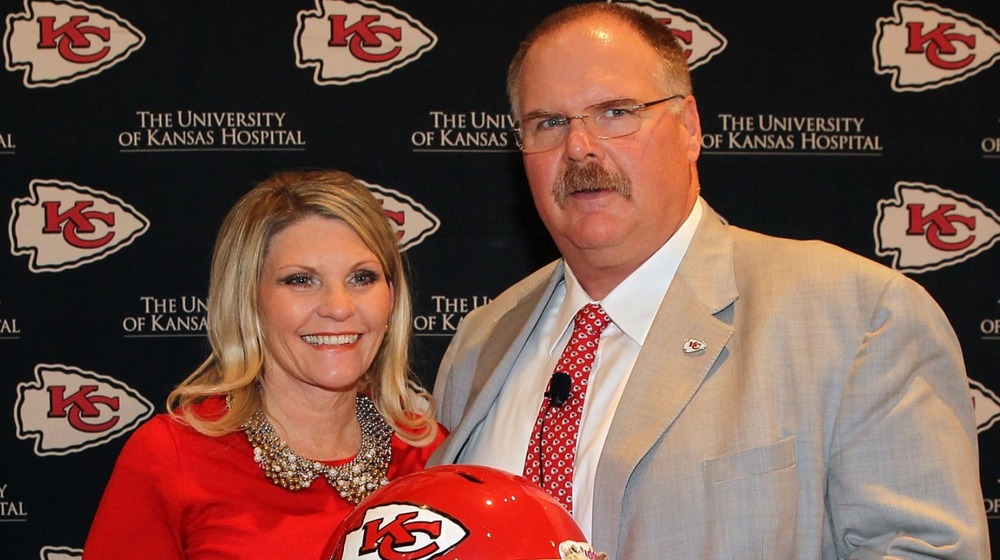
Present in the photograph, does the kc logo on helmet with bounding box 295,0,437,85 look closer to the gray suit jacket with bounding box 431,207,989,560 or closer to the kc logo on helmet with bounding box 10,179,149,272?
the kc logo on helmet with bounding box 10,179,149,272

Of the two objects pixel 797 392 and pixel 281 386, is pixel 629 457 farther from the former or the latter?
pixel 281 386

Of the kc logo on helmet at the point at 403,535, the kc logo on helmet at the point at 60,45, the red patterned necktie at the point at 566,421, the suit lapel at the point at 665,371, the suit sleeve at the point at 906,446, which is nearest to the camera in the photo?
the kc logo on helmet at the point at 403,535

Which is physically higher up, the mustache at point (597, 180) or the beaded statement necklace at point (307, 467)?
the mustache at point (597, 180)

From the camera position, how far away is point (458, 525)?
1765mm

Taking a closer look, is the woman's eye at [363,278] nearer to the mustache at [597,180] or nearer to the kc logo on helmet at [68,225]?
the mustache at [597,180]

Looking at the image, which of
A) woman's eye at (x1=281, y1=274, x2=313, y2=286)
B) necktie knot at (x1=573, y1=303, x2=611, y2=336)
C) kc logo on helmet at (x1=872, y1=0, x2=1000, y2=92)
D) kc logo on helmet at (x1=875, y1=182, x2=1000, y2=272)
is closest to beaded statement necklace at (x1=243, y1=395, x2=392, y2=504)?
woman's eye at (x1=281, y1=274, x2=313, y2=286)

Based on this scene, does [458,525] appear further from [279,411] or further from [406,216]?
[406,216]

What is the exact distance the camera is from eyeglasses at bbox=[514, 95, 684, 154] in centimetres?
244

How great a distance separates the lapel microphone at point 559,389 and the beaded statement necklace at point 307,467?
1.78 ft

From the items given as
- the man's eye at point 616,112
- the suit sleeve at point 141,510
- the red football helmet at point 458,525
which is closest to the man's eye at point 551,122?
the man's eye at point 616,112

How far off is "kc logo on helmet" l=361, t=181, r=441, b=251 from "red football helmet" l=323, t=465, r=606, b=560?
1.79m

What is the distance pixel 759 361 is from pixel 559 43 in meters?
0.90

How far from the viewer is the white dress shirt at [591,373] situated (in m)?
2.31

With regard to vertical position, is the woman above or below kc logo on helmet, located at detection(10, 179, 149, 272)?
below
